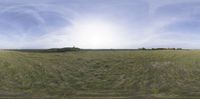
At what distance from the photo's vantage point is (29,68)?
50250 millimetres

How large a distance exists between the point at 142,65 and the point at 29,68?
14.4m

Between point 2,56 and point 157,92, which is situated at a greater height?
point 2,56

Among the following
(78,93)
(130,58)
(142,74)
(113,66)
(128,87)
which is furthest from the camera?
(130,58)

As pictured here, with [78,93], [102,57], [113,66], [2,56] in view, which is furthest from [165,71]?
[2,56]

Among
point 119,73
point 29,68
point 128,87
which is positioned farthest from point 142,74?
point 29,68

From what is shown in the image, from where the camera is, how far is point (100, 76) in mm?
48938

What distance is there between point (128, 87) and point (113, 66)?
9254 mm

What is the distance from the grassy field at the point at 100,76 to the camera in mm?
41291

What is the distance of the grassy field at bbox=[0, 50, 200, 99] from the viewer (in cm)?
4129

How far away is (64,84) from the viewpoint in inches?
1797

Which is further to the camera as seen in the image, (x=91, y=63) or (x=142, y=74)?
(x=91, y=63)

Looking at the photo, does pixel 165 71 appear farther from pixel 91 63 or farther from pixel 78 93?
pixel 78 93

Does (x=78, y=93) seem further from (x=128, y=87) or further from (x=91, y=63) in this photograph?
(x=91, y=63)

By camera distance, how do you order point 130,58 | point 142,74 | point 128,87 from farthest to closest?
1. point 130,58
2. point 142,74
3. point 128,87
